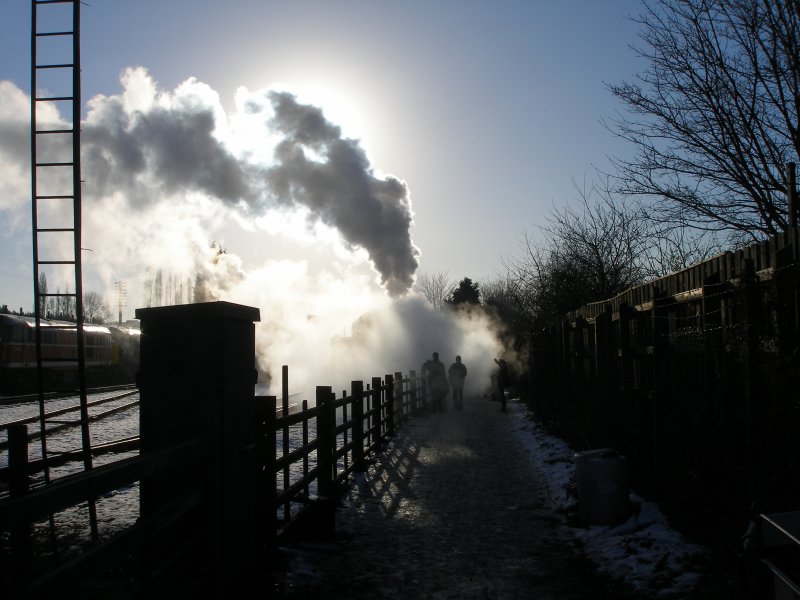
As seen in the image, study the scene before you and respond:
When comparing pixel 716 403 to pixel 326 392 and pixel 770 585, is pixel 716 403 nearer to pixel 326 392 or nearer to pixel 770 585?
pixel 770 585

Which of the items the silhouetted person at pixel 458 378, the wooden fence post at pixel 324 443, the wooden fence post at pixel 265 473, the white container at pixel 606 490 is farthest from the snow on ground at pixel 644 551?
the silhouetted person at pixel 458 378

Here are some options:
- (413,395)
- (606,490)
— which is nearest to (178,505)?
(606,490)

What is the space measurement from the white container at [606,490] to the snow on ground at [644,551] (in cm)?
10

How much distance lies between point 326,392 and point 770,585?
5.33 m

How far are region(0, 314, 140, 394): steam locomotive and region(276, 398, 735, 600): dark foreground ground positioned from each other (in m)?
19.6

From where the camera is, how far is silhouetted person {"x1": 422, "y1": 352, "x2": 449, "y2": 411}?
22172mm

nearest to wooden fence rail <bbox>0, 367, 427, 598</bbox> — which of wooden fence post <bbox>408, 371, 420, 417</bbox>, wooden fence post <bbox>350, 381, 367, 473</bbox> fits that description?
wooden fence post <bbox>350, 381, 367, 473</bbox>

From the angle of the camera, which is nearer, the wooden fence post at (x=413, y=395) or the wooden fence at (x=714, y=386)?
the wooden fence at (x=714, y=386)

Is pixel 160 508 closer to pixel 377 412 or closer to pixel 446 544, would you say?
pixel 446 544

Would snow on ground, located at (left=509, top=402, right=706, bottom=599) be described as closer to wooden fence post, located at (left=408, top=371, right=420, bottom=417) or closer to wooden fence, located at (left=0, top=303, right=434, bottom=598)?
wooden fence, located at (left=0, top=303, right=434, bottom=598)

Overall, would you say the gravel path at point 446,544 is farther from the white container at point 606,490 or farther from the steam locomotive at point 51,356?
the steam locomotive at point 51,356

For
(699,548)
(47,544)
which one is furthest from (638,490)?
(47,544)

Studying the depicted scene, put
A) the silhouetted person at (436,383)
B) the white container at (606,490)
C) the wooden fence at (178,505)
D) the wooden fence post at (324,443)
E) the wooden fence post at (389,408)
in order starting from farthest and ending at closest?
1. the silhouetted person at (436,383)
2. the wooden fence post at (389,408)
3. the wooden fence post at (324,443)
4. the white container at (606,490)
5. the wooden fence at (178,505)

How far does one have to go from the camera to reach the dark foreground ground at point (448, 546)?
5031 mm
